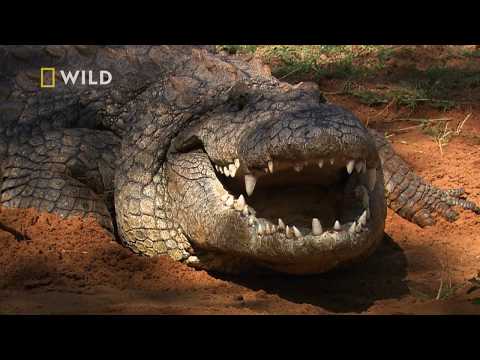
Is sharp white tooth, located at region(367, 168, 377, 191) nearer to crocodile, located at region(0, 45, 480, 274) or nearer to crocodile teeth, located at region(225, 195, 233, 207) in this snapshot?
crocodile, located at region(0, 45, 480, 274)

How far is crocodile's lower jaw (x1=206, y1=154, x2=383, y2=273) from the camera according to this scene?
3.24 meters

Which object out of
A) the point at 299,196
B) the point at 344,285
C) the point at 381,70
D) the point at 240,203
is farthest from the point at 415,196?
the point at 381,70

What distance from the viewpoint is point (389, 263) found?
4.16 m

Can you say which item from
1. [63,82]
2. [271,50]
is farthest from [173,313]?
[271,50]

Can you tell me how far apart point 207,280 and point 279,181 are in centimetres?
64

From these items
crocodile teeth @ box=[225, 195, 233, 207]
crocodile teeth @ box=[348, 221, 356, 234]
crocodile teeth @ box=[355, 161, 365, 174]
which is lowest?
crocodile teeth @ box=[348, 221, 356, 234]

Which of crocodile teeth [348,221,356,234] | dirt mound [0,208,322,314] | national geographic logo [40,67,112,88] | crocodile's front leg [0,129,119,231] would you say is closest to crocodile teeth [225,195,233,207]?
dirt mound [0,208,322,314]

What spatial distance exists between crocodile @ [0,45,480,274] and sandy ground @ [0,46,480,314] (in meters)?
0.15

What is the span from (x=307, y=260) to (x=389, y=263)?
3.32 feet

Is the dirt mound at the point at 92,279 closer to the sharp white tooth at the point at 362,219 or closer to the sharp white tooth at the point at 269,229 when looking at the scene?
the sharp white tooth at the point at 269,229

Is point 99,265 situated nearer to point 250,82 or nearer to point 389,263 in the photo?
point 250,82

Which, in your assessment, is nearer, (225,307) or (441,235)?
(225,307)

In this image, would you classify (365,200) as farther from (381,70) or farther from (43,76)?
(381,70)

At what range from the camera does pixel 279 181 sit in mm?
3732
